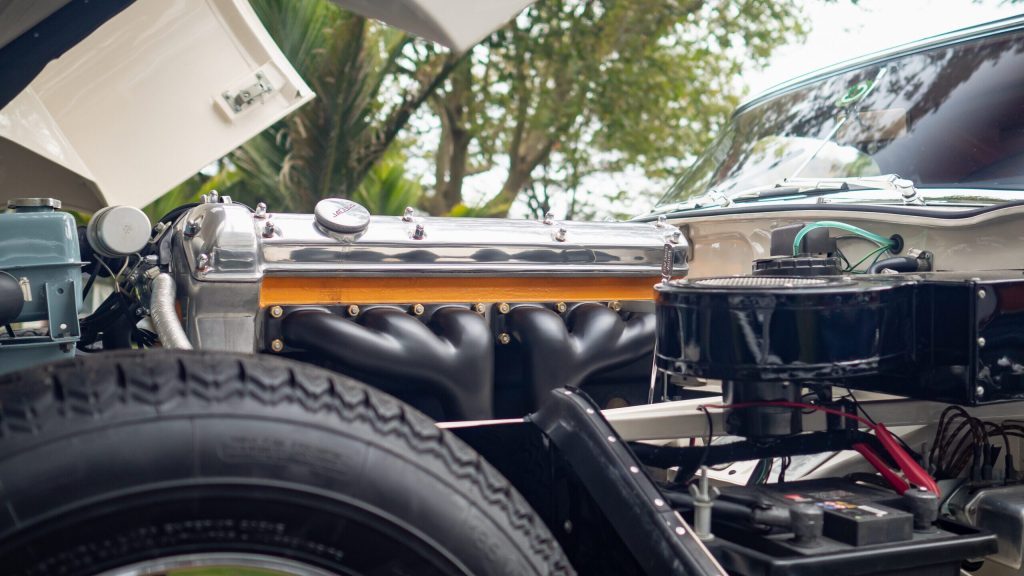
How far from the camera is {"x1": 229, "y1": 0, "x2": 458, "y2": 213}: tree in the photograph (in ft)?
22.2

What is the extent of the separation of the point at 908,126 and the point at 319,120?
17.8ft

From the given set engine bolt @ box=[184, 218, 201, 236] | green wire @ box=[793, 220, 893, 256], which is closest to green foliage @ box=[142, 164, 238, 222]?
engine bolt @ box=[184, 218, 201, 236]

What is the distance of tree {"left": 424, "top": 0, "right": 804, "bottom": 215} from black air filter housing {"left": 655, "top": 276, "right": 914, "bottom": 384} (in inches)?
324

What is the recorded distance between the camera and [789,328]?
154cm

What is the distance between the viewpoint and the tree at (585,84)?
1041cm

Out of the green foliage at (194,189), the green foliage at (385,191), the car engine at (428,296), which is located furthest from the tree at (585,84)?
the car engine at (428,296)

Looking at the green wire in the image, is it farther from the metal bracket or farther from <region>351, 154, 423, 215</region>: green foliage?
<region>351, 154, 423, 215</region>: green foliage

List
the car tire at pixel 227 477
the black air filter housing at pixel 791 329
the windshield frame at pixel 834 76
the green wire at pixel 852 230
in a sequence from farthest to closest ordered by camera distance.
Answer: the windshield frame at pixel 834 76 → the green wire at pixel 852 230 → the black air filter housing at pixel 791 329 → the car tire at pixel 227 477

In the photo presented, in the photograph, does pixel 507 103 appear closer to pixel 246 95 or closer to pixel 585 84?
pixel 585 84

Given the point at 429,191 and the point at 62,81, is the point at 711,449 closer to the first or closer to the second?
the point at 62,81

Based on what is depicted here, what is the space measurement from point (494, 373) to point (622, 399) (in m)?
0.42

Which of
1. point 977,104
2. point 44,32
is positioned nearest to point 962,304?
point 977,104

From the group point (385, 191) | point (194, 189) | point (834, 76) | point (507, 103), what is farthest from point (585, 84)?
point (834, 76)

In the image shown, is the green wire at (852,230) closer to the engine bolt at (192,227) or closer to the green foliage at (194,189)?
the engine bolt at (192,227)
